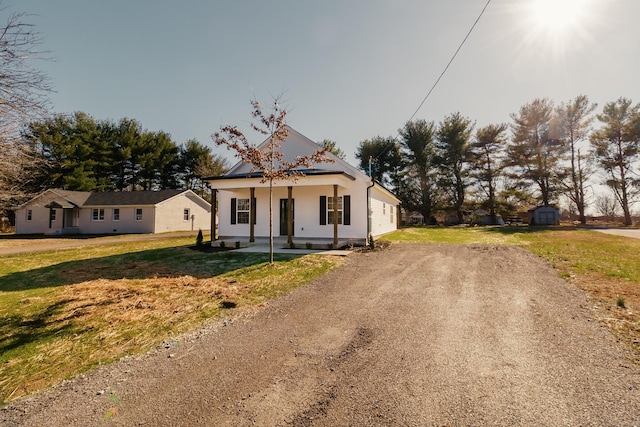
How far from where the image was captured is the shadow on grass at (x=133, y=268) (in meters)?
7.83

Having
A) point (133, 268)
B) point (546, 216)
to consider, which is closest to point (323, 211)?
point (133, 268)

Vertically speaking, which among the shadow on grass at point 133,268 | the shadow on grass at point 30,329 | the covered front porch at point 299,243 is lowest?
the shadow on grass at point 30,329

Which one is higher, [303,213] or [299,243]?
[303,213]

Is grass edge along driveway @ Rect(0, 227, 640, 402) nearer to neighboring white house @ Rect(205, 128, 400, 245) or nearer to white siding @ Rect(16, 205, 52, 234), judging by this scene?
neighboring white house @ Rect(205, 128, 400, 245)

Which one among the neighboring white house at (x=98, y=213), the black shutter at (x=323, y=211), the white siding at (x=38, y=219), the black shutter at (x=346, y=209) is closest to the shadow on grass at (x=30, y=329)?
the black shutter at (x=323, y=211)

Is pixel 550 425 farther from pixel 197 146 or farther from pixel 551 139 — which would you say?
pixel 197 146

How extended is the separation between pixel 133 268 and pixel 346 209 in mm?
9427

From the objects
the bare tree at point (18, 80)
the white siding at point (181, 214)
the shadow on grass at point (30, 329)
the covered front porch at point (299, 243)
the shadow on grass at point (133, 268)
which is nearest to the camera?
the shadow on grass at point (30, 329)

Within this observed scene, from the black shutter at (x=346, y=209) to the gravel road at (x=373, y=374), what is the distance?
900cm

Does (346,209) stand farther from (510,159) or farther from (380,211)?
(510,159)

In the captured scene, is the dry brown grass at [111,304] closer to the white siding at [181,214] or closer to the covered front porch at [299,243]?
the covered front porch at [299,243]

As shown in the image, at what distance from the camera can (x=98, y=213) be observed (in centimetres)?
2814

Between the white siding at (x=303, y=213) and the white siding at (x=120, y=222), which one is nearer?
the white siding at (x=303, y=213)

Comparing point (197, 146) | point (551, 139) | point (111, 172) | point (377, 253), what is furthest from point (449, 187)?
point (111, 172)
